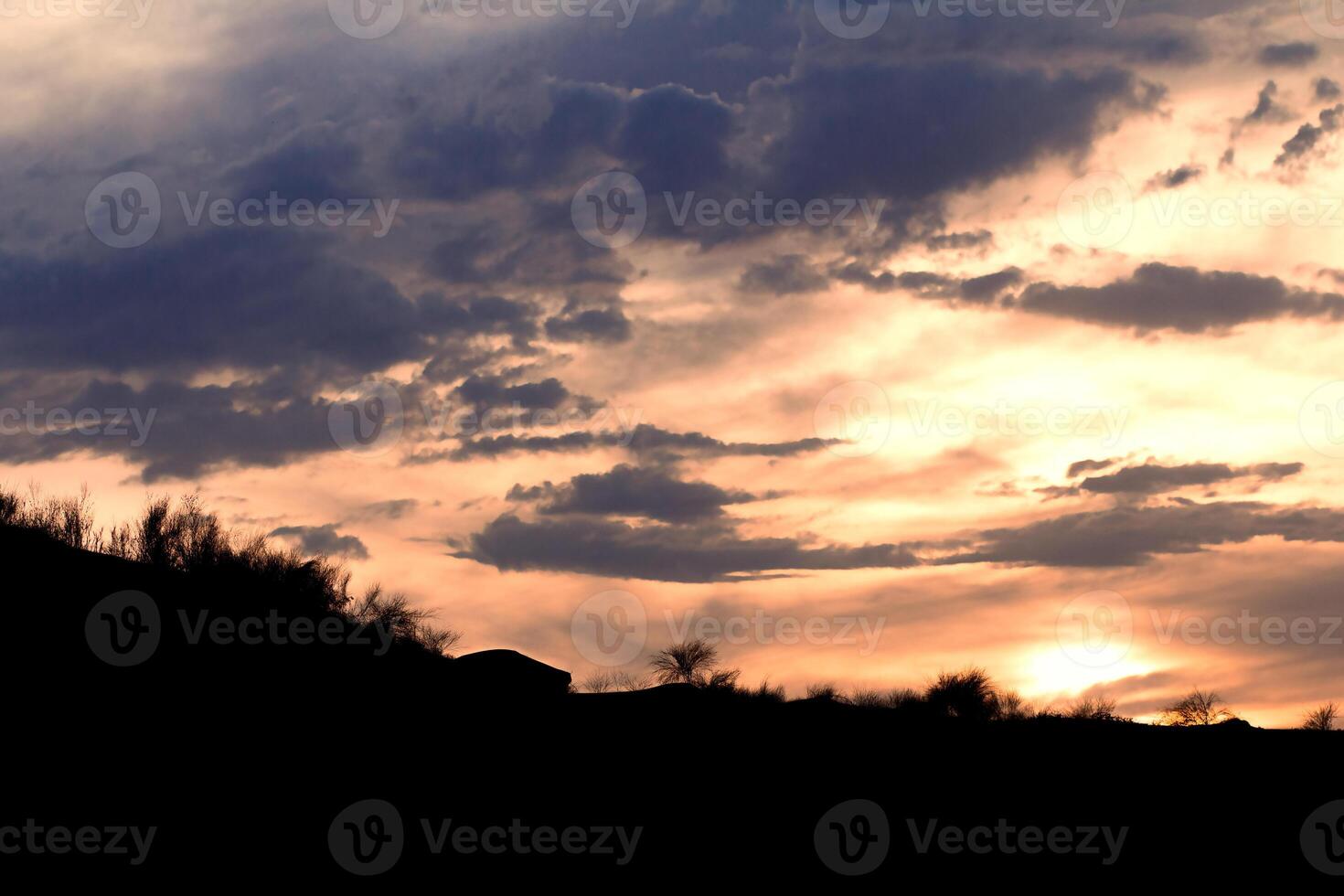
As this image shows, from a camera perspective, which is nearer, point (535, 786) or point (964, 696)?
point (535, 786)

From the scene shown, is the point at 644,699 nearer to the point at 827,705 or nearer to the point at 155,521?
the point at 827,705

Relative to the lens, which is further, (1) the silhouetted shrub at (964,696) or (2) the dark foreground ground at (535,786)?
(1) the silhouetted shrub at (964,696)

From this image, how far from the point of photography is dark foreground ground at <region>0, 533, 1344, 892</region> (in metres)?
25.1

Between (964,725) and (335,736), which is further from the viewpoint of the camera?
(964,725)

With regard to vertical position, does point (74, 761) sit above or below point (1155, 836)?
above

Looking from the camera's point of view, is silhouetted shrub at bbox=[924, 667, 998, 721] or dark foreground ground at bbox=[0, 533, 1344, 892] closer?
dark foreground ground at bbox=[0, 533, 1344, 892]

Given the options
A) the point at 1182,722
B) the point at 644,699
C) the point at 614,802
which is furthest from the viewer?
the point at 1182,722

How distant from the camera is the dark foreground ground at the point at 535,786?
2512 cm

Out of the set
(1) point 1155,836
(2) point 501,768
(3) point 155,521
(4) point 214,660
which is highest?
(3) point 155,521

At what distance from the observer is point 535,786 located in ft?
A: 95.7

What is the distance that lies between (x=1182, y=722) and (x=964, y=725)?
1523 centimetres

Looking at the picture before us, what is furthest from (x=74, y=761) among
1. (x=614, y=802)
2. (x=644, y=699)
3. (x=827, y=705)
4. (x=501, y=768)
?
(x=827, y=705)

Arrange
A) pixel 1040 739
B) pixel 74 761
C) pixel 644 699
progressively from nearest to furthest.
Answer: pixel 74 761 < pixel 1040 739 < pixel 644 699

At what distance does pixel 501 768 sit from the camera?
30094 mm
